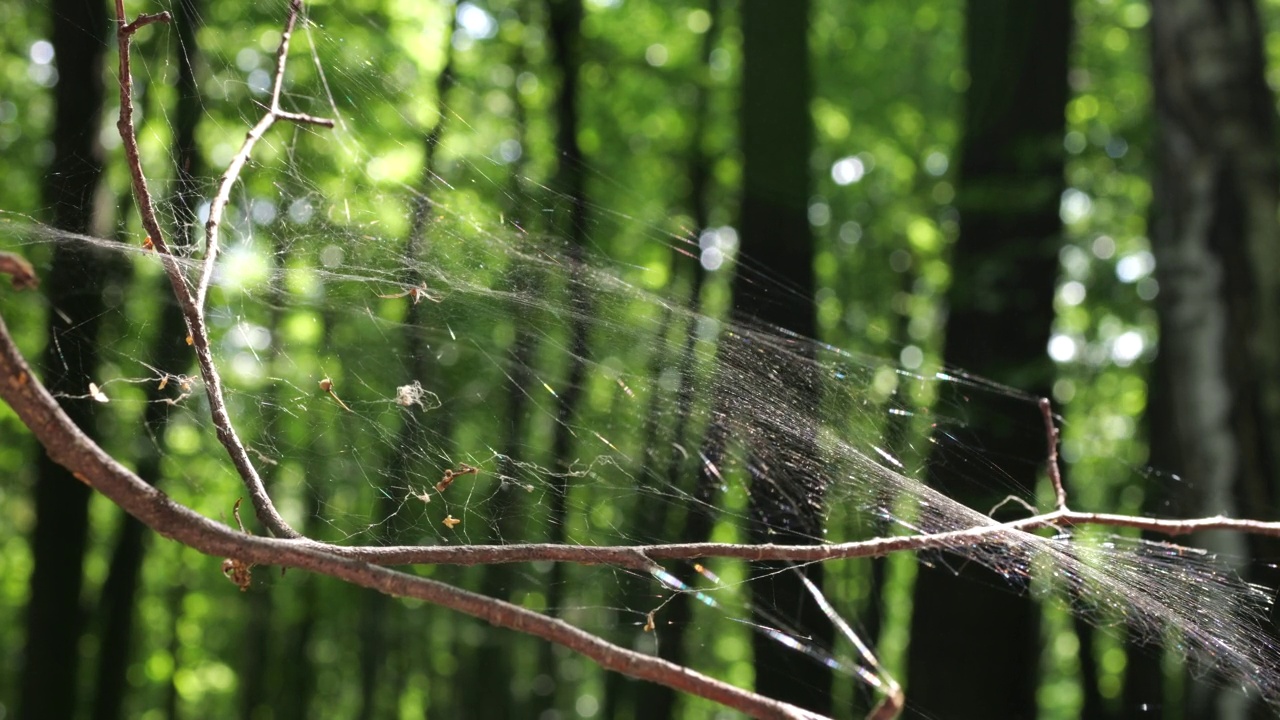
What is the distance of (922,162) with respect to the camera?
13.4 metres

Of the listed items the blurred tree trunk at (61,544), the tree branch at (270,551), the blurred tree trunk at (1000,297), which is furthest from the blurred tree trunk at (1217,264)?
the blurred tree trunk at (61,544)

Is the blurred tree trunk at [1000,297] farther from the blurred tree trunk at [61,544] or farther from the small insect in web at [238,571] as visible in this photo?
the blurred tree trunk at [61,544]

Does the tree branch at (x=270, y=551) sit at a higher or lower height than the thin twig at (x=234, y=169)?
lower

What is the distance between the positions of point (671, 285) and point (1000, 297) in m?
2.90

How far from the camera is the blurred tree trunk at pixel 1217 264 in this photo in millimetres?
4301

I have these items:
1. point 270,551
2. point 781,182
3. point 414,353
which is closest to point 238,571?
point 270,551

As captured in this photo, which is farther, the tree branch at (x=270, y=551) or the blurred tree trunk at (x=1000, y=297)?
the blurred tree trunk at (x=1000, y=297)

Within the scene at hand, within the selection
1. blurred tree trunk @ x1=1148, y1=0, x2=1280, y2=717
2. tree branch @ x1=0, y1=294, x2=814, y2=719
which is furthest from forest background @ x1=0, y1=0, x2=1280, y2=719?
tree branch @ x1=0, y1=294, x2=814, y2=719

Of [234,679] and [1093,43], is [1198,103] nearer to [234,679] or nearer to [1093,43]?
[1093,43]

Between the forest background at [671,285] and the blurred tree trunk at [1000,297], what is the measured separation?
23 millimetres

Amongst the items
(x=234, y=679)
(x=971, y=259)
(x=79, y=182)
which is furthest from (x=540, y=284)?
(x=234, y=679)

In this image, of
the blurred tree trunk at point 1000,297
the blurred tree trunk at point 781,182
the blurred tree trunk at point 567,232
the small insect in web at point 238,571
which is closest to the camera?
the small insect in web at point 238,571

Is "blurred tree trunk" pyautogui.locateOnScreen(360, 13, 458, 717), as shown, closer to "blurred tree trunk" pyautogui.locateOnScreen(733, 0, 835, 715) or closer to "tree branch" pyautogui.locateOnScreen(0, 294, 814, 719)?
"tree branch" pyautogui.locateOnScreen(0, 294, 814, 719)

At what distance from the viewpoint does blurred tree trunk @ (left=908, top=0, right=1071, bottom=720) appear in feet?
20.4
